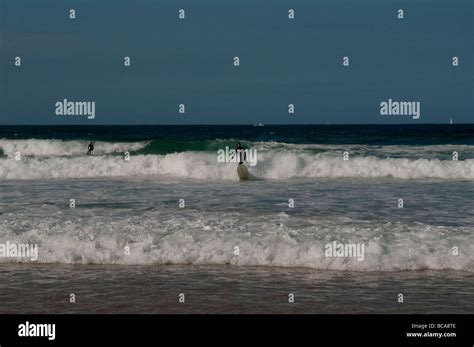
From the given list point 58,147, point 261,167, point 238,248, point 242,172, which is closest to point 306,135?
point 58,147

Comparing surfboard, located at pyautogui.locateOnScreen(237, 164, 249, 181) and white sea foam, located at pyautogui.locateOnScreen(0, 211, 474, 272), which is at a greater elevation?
surfboard, located at pyautogui.locateOnScreen(237, 164, 249, 181)

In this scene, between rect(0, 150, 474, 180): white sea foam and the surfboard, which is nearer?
the surfboard

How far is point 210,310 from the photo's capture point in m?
7.41

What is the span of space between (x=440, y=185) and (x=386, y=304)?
1302 centimetres
